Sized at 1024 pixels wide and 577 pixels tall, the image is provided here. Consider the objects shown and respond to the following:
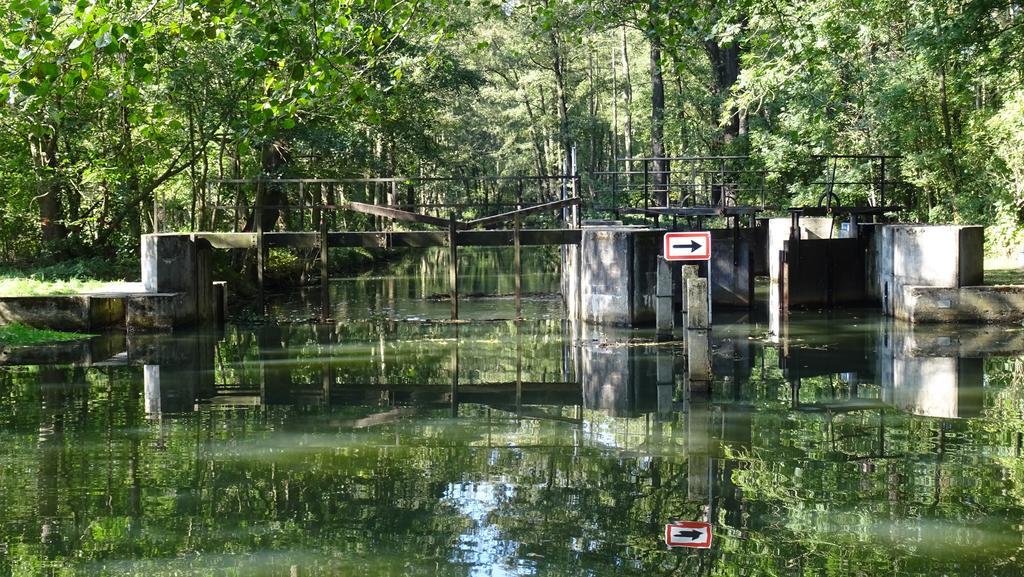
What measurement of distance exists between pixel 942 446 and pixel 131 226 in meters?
23.1

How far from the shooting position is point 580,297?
77.4 feet

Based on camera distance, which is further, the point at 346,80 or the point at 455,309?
the point at 455,309

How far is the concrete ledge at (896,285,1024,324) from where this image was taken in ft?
69.5

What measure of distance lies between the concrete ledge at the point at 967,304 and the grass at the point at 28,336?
48.3 ft

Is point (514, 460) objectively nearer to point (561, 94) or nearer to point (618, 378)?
point (618, 378)

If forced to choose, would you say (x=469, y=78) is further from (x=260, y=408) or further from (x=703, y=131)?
(x=260, y=408)

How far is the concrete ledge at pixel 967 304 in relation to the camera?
21.2m

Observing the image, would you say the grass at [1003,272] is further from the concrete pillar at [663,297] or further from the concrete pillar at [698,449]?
the concrete pillar at [698,449]

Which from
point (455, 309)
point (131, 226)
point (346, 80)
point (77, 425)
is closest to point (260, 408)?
point (77, 425)

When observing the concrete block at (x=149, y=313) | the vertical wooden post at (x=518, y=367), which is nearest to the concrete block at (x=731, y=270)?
the vertical wooden post at (x=518, y=367)

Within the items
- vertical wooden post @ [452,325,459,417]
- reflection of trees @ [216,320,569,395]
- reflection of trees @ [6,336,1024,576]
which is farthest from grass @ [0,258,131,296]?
reflection of trees @ [6,336,1024,576]

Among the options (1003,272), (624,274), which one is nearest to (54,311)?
(624,274)

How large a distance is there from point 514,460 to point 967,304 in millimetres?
13251

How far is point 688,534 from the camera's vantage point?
27.5ft
